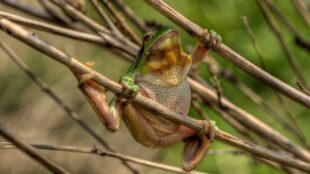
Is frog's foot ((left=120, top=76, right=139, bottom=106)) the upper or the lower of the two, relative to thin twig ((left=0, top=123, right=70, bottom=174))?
lower

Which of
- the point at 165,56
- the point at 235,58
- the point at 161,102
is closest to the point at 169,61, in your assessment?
the point at 165,56

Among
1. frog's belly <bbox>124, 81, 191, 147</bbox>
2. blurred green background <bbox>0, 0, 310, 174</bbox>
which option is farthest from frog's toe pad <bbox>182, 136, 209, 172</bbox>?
blurred green background <bbox>0, 0, 310, 174</bbox>

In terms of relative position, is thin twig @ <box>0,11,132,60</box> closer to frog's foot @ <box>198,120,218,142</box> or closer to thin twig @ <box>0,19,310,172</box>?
thin twig @ <box>0,19,310,172</box>

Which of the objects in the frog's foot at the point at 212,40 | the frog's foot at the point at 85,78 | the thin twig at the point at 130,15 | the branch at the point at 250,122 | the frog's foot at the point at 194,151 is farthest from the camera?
the thin twig at the point at 130,15

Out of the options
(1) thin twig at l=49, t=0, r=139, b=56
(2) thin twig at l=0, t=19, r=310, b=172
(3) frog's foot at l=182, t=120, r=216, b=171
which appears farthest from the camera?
(1) thin twig at l=49, t=0, r=139, b=56

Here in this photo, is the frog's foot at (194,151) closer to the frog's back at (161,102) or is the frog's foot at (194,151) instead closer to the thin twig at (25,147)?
the frog's back at (161,102)

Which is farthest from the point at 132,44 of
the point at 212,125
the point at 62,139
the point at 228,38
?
the point at 228,38

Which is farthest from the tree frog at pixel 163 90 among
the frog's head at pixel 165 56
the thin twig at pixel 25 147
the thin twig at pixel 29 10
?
the thin twig at pixel 29 10

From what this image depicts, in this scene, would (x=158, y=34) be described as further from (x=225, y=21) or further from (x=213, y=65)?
(x=225, y=21)

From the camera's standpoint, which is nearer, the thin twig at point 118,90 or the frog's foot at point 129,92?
the thin twig at point 118,90
